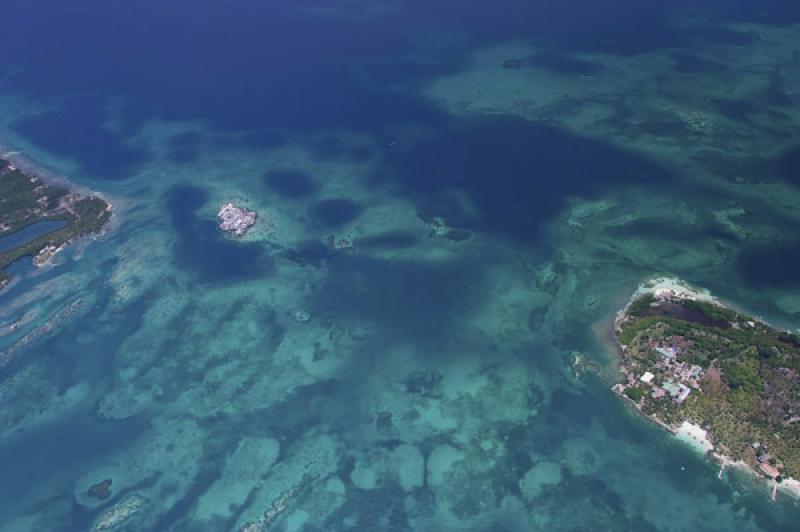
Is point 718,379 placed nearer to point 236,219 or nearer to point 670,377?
point 670,377

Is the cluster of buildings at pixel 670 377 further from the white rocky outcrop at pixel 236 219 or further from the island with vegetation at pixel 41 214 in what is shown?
the island with vegetation at pixel 41 214

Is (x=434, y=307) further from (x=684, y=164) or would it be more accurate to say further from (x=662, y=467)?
(x=684, y=164)

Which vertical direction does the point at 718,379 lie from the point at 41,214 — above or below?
below

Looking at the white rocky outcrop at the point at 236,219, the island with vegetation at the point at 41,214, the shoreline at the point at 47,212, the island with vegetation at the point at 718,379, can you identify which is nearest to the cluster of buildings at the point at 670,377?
the island with vegetation at the point at 718,379

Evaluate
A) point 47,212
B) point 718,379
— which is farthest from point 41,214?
point 718,379

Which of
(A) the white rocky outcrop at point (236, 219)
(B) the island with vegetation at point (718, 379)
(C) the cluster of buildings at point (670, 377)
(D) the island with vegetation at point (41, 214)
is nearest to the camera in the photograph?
(B) the island with vegetation at point (718, 379)

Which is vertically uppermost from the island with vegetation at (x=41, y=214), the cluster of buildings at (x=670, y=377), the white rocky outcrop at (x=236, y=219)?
the island with vegetation at (x=41, y=214)
